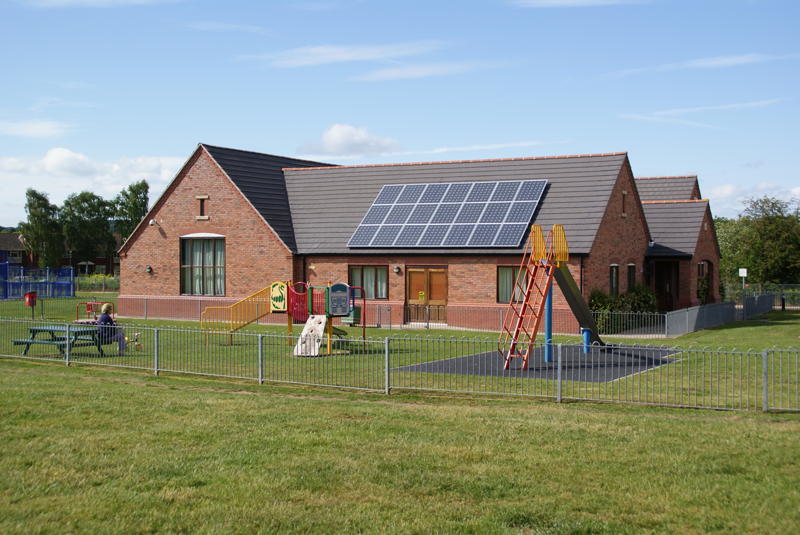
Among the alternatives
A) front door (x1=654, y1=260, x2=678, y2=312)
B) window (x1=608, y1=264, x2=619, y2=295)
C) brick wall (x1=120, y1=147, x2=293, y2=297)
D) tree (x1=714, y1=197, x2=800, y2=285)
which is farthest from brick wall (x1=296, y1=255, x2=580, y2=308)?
tree (x1=714, y1=197, x2=800, y2=285)

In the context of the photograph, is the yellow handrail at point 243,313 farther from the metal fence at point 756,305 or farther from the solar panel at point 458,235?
the metal fence at point 756,305

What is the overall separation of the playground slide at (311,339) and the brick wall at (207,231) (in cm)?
1292

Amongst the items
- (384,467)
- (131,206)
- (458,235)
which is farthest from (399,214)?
(131,206)

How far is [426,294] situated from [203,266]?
36.6 feet

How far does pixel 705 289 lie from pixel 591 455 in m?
33.9

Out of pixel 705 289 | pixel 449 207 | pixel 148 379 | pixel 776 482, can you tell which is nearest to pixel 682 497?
pixel 776 482

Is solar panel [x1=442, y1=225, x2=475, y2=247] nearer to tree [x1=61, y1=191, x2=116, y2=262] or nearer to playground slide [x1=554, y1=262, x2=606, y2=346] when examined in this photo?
playground slide [x1=554, y1=262, x2=606, y2=346]

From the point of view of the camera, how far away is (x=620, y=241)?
35438 mm

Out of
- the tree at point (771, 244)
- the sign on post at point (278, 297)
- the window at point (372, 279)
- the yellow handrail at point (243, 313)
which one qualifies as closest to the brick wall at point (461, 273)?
the window at point (372, 279)

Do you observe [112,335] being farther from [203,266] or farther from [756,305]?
[756,305]

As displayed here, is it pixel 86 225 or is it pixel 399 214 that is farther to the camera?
pixel 86 225

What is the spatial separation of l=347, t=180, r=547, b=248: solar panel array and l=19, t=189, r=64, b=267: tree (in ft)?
241

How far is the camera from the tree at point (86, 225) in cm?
10262

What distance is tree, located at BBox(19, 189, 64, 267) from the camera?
99.5 m
